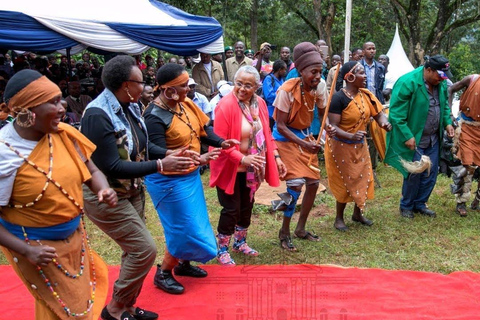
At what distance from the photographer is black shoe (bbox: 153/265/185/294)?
3816 millimetres

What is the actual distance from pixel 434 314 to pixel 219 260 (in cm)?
193

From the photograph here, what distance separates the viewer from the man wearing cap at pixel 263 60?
30.6 feet

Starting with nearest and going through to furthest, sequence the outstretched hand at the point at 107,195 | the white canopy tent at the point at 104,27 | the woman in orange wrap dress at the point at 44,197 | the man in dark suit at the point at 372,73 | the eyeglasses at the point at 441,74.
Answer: the woman in orange wrap dress at the point at 44,197 < the outstretched hand at the point at 107,195 < the eyeglasses at the point at 441,74 < the white canopy tent at the point at 104,27 < the man in dark suit at the point at 372,73

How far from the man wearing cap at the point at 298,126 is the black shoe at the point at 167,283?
1.38 metres

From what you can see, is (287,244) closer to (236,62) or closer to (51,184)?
(51,184)

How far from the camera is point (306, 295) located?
3754 mm

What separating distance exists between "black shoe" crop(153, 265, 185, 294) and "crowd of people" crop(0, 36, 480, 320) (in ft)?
0.05

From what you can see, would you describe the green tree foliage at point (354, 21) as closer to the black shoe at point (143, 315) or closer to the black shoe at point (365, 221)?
the black shoe at point (365, 221)

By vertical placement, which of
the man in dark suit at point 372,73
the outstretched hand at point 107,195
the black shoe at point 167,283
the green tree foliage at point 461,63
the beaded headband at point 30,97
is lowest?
the green tree foliage at point 461,63

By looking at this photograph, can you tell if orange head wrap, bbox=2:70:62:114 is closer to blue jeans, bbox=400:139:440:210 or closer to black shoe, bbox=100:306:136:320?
black shoe, bbox=100:306:136:320

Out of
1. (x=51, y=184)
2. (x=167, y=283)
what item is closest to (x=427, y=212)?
(x=167, y=283)

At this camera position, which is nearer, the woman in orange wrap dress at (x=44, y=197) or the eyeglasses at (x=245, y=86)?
the woman in orange wrap dress at (x=44, y=197)

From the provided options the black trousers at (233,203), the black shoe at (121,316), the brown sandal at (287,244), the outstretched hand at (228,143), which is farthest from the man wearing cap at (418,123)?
the black shoe at (121,316)

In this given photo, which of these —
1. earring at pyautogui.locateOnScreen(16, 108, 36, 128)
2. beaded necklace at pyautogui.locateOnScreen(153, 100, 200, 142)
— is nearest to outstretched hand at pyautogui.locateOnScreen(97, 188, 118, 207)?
earring at pyautogui.locateOnScreen(16, 108, 36, 128)
